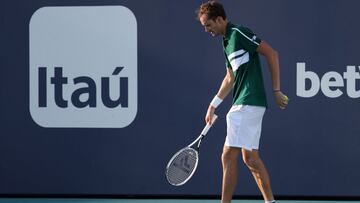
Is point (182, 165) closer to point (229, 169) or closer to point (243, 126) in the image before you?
point (229, 169)

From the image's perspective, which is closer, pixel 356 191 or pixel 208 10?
pixel 208 10

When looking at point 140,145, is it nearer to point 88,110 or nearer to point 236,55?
point 88,110

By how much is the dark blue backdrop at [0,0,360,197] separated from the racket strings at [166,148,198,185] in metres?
0.71

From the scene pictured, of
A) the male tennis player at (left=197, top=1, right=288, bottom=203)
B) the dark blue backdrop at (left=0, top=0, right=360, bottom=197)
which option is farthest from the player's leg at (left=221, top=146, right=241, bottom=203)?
the dark blue backdrop at (left=0, top=0, right=360, bottom=197)

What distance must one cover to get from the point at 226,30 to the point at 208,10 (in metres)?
0.17

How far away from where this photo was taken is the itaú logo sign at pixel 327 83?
18.9ft

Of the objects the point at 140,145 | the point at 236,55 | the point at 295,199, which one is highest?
the point at 236,55

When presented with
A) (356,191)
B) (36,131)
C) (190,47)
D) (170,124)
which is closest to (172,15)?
(190,47)

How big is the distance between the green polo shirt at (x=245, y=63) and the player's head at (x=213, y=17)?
49 mm

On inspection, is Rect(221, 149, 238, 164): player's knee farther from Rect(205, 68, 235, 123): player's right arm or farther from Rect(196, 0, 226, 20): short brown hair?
Rect(196, 0, 226, 20): short brown hair

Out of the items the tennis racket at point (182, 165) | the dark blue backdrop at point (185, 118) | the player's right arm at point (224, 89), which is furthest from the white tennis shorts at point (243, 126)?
the dark blue backdrop at point (185, 118)

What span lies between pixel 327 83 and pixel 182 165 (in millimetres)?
1253

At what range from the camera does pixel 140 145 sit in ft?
19.6

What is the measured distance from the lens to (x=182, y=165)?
520 centimetres
